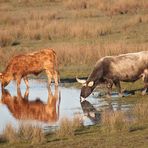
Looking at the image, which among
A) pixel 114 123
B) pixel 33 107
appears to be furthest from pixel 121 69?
pixel 114 123

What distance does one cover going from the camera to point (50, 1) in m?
47.8

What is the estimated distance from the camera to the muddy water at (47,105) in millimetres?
16109

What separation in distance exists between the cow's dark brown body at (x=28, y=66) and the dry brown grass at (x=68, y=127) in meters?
6.87

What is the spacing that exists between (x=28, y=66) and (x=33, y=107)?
12.6ft

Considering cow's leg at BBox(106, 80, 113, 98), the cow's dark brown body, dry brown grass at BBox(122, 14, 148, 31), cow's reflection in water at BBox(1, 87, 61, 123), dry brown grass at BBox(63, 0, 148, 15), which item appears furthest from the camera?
dry brown grass at BBox(63, 0, 148, 15)

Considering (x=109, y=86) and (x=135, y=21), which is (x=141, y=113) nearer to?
(x=109, y=86)

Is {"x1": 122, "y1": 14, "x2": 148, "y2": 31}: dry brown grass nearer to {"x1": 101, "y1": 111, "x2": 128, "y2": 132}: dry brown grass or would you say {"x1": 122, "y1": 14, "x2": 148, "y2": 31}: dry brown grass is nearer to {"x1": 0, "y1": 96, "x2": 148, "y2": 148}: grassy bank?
{"x1": 101, "y1": 111, "x2": 128, "y2": 132}: dry brown grass

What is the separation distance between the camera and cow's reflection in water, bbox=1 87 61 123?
54.0 feet

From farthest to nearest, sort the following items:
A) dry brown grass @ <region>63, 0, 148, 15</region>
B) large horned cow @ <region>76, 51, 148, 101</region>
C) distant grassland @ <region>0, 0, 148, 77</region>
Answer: dry brown grass @ <region>63, 0, 148, 15</region>, distant grassland @ <region>0, 0, 148, 77</region>, large horned cow @ <region>76, 51, 148, 101</region>

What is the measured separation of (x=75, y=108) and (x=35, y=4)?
96.8 feet

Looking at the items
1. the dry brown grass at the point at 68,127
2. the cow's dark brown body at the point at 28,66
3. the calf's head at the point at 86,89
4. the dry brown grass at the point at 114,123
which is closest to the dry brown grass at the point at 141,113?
the dry brown grass at the point at 114,123

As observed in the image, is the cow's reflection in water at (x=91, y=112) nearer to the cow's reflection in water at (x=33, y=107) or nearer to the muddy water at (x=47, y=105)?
the muddy water at (x=47, y=105)

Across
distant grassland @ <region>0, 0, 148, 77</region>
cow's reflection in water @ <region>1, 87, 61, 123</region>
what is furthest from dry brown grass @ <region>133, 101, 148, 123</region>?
distant grassland @ <region>0, 0, 148, 77</region>

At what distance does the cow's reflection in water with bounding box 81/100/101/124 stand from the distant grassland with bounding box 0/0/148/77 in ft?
16.5
